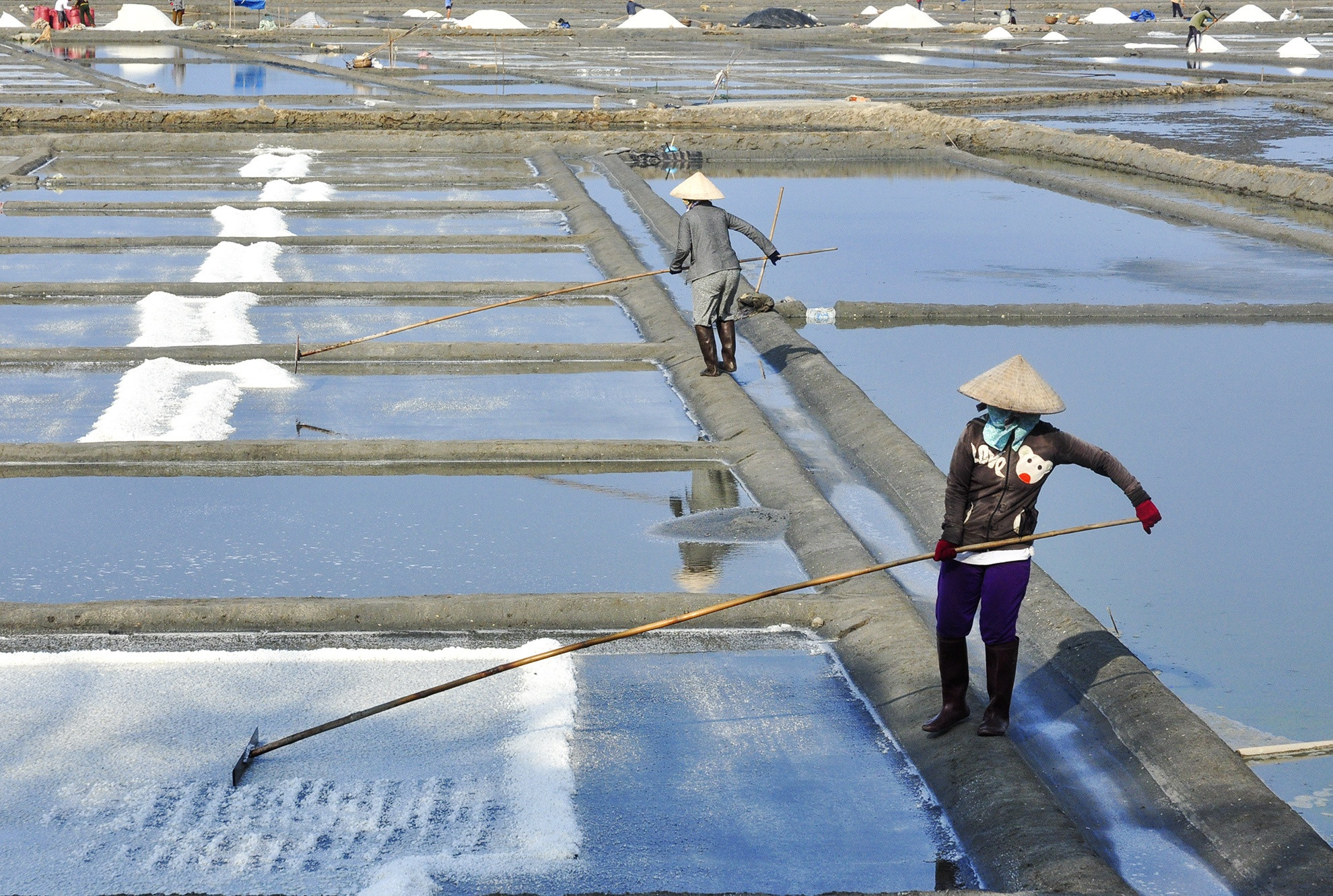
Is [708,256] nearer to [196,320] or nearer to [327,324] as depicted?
[327,324]

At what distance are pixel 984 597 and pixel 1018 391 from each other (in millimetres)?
607

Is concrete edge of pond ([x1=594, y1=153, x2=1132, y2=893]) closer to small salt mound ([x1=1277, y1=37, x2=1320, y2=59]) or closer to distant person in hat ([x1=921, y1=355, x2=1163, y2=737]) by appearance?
distant person in hat ([x1=921, y1=355, x2=1163, y2=737])

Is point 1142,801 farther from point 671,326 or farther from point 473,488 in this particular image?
point 671,326

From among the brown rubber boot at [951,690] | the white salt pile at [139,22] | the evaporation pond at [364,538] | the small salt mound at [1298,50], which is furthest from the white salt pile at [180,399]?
the white salt pile at [139,22]

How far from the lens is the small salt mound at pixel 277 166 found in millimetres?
15453

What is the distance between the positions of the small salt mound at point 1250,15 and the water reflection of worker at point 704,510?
4452 centimetres

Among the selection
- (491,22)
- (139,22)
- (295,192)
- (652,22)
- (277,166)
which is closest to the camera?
(295,192)

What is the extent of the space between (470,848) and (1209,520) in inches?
148

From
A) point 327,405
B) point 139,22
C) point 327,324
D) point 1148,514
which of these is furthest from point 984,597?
point 139,22

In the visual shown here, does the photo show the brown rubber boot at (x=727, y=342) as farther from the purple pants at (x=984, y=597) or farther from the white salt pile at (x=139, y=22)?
the white salt pile at (x=139, y=22)

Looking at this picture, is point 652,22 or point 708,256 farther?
point 652,22

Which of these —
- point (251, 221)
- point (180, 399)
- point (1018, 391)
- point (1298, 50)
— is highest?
point (1298, 50)

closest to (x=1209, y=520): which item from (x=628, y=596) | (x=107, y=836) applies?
(x=628, y=596)

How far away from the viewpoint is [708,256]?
25.9 feet
